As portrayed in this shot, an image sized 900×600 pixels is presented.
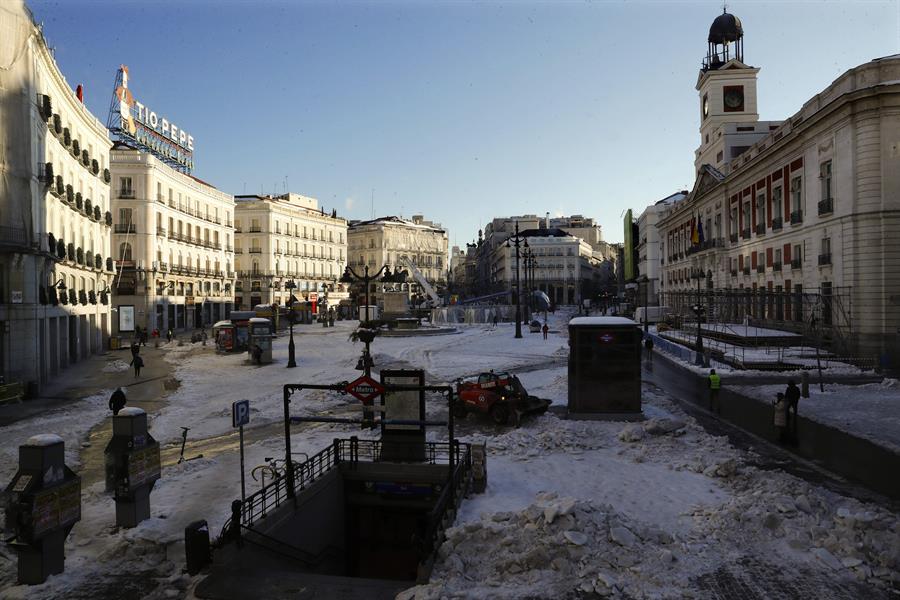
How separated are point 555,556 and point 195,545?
530 cm

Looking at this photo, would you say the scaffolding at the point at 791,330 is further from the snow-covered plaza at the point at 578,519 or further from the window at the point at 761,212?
the snow-covered plaza at the point at 578,519

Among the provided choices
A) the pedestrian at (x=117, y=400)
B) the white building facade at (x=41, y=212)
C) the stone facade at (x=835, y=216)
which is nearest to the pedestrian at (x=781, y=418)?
the stone facade at (x=835, y=216)

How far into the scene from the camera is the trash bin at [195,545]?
870cm

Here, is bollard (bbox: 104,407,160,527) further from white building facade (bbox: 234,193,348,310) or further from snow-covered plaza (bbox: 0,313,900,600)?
white building facade (bbox: 234,193,348,310)

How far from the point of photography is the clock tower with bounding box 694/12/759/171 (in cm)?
6125

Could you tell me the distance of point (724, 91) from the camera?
62594 mm

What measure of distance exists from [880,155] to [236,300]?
74567mm

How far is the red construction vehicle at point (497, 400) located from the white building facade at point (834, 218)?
804 inches

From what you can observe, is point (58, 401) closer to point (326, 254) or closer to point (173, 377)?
point (173, 377)

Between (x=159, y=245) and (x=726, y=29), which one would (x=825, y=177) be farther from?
(x=159, y=245)

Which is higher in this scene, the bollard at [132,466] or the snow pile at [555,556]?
the bollard at [132,466]

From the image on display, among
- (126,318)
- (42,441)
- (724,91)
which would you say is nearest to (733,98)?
(724,91)

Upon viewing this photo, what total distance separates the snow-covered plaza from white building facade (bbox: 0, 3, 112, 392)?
27.5 ft

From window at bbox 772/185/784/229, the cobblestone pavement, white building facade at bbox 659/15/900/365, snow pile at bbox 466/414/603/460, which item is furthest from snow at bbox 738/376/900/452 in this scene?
window at bbox 772/185/784/229
